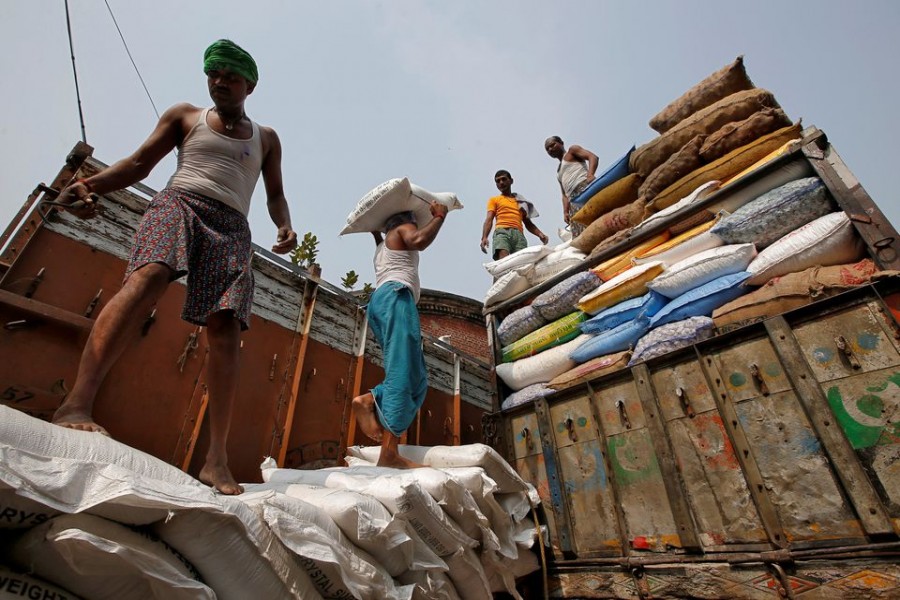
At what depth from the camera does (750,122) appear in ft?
9.66

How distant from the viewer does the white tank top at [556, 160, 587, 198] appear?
205 inches

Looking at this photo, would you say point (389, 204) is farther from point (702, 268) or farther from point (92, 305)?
point (702, 268)

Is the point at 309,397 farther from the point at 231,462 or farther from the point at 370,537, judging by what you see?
the point at 370,537

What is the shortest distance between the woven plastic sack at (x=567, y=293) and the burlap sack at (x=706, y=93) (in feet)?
5.23

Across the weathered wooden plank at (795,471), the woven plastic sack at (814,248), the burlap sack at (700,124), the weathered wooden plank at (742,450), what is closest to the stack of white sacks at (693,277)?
the woven plastic sack at (814,248)

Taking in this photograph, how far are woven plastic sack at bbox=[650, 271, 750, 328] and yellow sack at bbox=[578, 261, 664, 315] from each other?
274 millimetres

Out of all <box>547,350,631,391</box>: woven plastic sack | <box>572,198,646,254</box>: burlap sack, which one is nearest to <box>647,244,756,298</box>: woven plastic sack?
<box>547,350,631,391</box>: woven plastic sack

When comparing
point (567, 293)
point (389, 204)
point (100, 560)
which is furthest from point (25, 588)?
point (567, 293)

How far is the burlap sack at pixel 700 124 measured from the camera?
307 centimetres

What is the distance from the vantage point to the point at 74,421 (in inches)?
45.3

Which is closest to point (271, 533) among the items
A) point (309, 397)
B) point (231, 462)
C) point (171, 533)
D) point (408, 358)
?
point (171, 533)

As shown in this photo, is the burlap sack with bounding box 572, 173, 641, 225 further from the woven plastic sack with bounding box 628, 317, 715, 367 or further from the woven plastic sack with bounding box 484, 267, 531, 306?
the woven plastic sack with bounding box 628, 317, 715, 367

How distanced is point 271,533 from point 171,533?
0.23 metres

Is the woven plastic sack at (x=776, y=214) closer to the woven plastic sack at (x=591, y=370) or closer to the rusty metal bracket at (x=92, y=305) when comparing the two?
the woven plastic sack at (x=591, y=370)
